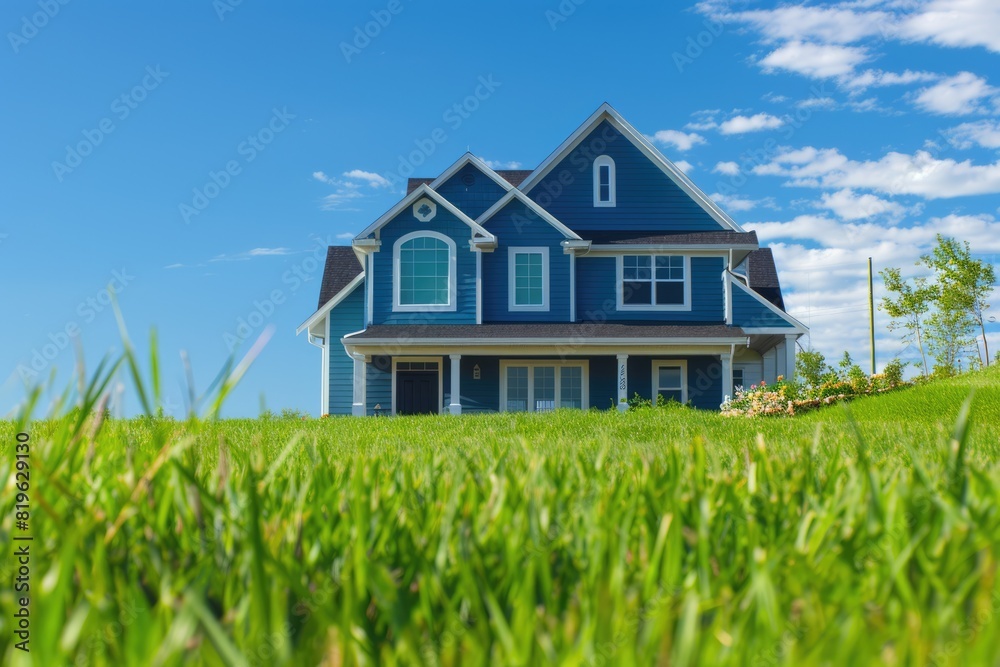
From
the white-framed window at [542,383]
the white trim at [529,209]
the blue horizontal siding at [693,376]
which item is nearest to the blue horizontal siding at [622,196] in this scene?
the white trim at [529,209]

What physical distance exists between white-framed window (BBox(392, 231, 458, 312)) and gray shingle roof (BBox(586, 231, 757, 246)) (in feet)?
14.9

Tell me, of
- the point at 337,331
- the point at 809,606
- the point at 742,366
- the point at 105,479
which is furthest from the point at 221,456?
the point at 742,366

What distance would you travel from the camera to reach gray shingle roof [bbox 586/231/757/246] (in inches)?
944

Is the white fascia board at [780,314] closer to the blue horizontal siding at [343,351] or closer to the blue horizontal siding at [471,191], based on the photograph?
the blue horizontal siding at [471,191]

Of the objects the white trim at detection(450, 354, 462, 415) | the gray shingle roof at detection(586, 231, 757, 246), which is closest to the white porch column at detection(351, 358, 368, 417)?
the white trim at detection(450, 354, 462, 415)

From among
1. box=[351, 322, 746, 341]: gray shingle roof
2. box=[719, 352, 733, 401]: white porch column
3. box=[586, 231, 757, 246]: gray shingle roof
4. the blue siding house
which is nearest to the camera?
box=[351, 322, 746, 341]: gray shingle roof

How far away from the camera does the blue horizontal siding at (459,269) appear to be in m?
22.8

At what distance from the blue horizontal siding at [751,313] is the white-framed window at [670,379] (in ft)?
6.74

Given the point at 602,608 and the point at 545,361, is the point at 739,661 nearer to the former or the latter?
the point at 602,608

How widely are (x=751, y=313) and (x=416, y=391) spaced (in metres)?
9.93

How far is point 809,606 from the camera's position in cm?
133

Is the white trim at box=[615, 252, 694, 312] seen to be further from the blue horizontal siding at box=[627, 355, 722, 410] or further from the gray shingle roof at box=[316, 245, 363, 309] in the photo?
the gray shingle roof at box=[316, 245, 363, 309]

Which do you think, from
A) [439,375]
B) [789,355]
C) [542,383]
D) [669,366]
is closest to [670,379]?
[669,366]

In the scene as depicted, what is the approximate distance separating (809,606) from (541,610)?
46 cm
